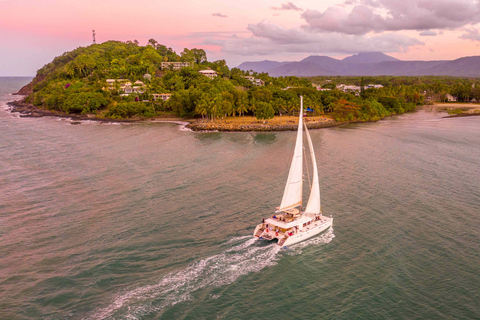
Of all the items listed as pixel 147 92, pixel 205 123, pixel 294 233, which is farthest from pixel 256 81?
pixel 294 233

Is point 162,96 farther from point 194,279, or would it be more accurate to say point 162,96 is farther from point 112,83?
point 194,279

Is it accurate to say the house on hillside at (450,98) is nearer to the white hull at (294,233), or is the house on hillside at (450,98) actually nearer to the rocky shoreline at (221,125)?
the rocky shoreline at (221,125)

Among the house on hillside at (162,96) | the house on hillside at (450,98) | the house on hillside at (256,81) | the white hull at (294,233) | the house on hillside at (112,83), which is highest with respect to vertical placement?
the house on hillside at (256,81)

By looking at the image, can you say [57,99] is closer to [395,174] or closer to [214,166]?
[214,166]

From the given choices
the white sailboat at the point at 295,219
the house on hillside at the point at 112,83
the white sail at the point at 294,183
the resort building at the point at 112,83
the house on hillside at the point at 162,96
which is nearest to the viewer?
the white sailboat at the point at 295,219

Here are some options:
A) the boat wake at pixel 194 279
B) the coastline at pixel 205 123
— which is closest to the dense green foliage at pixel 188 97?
the coastline at pixel 205 123

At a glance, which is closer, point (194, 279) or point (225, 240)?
point (194, 279)

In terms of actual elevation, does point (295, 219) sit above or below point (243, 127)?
below

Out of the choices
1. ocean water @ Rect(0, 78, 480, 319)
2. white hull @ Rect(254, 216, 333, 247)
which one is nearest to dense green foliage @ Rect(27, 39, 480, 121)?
ocean water @ Rect(0, 78, 480, 319)
